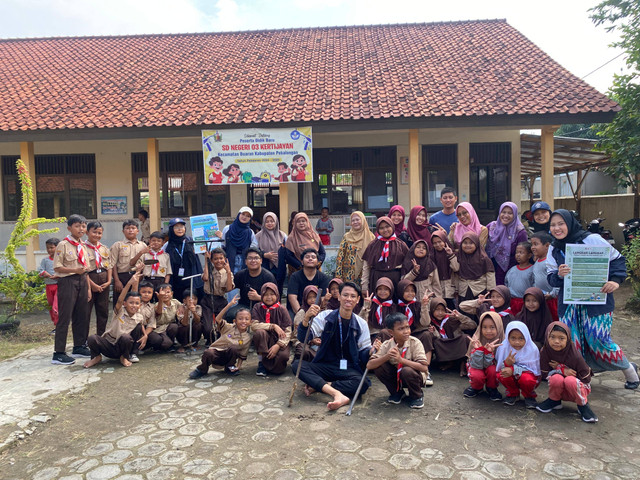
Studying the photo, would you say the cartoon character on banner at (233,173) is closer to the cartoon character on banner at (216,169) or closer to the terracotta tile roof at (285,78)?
the cartoon character on banner at (216,169)

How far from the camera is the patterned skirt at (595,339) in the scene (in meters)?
4.13

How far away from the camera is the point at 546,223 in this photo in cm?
560

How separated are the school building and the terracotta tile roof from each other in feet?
0.17

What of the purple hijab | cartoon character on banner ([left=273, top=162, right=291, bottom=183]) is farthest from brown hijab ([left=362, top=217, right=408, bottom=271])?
cartoon character on banner ([left=273, top=162, right=291, bottom=183])

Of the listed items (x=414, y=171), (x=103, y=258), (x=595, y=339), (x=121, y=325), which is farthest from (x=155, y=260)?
(x=414, y=171)

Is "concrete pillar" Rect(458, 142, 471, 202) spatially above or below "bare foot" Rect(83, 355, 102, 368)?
above

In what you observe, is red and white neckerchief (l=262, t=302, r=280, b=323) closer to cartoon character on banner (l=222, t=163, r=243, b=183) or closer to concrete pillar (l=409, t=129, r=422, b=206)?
cartoon character on banner (l=222, t=163, r=243, b=183)

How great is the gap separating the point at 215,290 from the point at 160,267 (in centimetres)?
74

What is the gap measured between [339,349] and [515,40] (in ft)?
35.9

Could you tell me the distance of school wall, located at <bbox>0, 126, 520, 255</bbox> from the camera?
10898 millimetres

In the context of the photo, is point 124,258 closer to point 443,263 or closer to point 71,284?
point 71,284

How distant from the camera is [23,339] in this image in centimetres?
665


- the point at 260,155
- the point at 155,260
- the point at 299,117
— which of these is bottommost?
the point at 155,260


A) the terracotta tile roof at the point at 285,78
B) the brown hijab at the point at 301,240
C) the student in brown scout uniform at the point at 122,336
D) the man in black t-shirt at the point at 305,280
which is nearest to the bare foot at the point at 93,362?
the student in brown scout uniform at the point at 122,336
